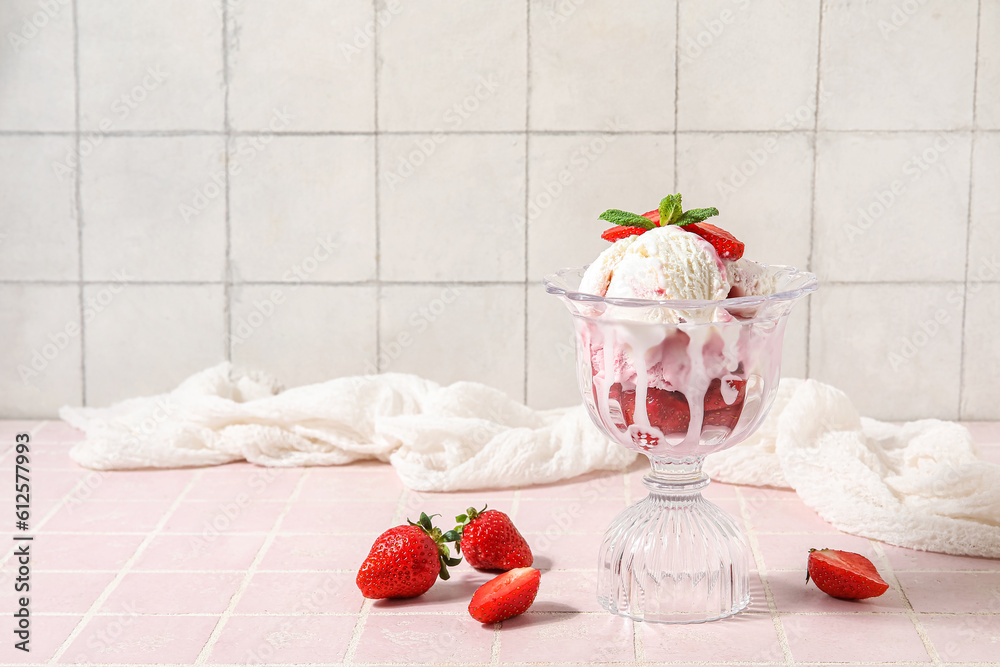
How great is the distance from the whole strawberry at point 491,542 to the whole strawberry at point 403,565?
0.26 ft

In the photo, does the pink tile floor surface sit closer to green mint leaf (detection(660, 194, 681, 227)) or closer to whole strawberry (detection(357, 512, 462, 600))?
whole strawberry (detection(357, 512, 462, 600))

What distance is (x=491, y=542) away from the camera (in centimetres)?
173

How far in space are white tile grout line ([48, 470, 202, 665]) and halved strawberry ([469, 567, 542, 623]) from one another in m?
0.62

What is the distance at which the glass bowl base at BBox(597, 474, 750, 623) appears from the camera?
1.62 metres

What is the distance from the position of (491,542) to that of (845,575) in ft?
1.93

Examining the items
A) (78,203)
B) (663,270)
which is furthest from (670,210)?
(78,203)

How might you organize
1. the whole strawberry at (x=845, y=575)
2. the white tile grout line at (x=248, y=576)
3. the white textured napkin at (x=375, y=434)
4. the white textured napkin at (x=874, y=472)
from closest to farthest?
the white tile grout line at (x=248, y=576) < the whole strawberry at (x=845, y=575) < the white textured napkin at (x=874, y=472) < the white textured napkin at (x=375, y=434)

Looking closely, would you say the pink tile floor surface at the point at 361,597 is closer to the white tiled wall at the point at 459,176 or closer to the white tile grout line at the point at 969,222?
the white tiled wall at the point at 459,176

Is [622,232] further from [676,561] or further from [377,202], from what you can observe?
[377,202]

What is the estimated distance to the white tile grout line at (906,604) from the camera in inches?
59.2

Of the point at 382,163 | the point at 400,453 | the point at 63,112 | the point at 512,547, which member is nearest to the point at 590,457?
the point at 400,453

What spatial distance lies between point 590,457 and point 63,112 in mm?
1707

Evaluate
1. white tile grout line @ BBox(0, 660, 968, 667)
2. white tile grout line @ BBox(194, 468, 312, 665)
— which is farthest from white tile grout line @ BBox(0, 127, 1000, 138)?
white tile grout line @ BBox(0, 660, 968, 667)

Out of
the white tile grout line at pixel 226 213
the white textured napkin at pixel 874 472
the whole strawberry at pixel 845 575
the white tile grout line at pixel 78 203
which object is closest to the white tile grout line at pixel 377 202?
the white tile grout line at pixel 226 213
